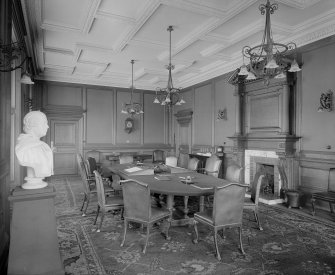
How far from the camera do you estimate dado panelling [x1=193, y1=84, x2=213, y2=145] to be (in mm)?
8488

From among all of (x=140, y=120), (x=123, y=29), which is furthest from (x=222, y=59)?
(x=140, y=120)

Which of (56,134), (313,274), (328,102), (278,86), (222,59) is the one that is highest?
(222,59)

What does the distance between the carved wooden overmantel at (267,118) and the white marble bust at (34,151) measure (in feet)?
13.6

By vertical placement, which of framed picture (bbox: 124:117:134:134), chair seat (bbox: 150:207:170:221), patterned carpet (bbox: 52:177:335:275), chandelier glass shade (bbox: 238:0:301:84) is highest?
chandelier glass shade (bbox: 238:0:301:84)

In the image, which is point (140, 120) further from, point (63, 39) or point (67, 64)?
point (63, 39)

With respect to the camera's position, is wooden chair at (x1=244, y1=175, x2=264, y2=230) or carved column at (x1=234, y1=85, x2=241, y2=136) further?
carved column at (x1=234, y1=85, x2=241, y2=136)

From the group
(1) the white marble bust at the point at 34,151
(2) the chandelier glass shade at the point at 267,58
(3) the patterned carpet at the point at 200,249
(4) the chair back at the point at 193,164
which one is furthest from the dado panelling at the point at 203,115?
(1) the white marble bust at the point at 34,151

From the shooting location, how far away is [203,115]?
346 inches

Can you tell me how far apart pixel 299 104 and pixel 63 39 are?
530 cm

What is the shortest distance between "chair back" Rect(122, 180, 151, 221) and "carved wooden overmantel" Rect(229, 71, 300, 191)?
329 centimetres

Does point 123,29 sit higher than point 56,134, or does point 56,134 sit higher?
point 123,29

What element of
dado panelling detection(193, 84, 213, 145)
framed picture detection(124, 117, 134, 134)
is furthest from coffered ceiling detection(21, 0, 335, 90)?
framed picture detection(124, 117, 134, 134)

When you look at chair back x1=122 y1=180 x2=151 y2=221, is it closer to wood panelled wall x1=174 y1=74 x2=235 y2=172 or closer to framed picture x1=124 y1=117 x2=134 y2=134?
wood panelled wall x1=174 y1=74 x2=235 y2=172

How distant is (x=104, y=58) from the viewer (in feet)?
23.8
